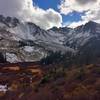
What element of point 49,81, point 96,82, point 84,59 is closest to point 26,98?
point 49,81

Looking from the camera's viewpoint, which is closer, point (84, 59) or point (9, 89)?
point (9, 89)

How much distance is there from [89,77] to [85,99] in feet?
51.2

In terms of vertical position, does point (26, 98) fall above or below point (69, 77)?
below

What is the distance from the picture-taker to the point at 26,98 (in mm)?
68125

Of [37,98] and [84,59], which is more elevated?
[84,59]

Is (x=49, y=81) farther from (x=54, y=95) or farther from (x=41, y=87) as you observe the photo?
(x=54, y=95)

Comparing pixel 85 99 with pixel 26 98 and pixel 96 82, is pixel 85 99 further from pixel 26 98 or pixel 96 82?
pixel 26 98

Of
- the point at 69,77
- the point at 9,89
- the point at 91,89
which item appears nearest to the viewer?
the point at 91,89

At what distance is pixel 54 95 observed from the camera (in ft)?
200

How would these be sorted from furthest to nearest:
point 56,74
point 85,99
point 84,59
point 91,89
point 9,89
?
point 84,59
point 9,89
point 56,74
point 91,89
point 85,99

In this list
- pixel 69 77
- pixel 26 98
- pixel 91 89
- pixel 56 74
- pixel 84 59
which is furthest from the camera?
pixel 84 59

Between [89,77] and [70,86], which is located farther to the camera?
[89,77]

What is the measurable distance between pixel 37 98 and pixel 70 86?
25.2 feet

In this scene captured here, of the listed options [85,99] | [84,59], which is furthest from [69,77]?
[84,59]
